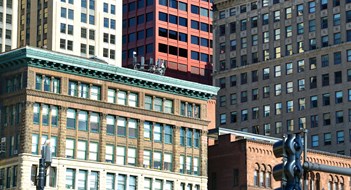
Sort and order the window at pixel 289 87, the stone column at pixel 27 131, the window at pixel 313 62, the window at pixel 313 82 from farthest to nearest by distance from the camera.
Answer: the window at pixel 289 87 → the window at pixel 313 62 → the window at pixel 313 82 → the stone column at pixel 27 131

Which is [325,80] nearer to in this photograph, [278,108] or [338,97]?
[338,97]

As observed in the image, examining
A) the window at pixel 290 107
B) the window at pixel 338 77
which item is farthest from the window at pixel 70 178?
the window at pixel 338 77

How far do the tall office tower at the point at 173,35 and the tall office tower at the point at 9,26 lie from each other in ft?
70.2

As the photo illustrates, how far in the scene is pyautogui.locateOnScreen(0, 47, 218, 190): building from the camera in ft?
322

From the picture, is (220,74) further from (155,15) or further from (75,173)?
(75,173)

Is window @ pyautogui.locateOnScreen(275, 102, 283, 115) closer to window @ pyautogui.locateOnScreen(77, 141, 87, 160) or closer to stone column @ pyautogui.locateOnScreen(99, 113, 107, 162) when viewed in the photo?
stone column @ pyautogui.locateOnScreen(99, 113, 107, 162)

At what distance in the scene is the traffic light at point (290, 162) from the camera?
24.0 metres

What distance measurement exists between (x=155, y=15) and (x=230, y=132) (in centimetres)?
6393

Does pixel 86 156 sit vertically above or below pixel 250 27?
below

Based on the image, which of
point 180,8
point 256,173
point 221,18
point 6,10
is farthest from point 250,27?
point 256,173

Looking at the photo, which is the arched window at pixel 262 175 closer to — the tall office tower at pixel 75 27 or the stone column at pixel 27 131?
the stone column at pixel 27 131

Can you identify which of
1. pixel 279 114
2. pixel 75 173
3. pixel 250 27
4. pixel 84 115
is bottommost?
pixel 75 173

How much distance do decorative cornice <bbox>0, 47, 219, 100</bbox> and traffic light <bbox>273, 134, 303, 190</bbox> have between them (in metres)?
75.4

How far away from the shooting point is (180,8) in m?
186
